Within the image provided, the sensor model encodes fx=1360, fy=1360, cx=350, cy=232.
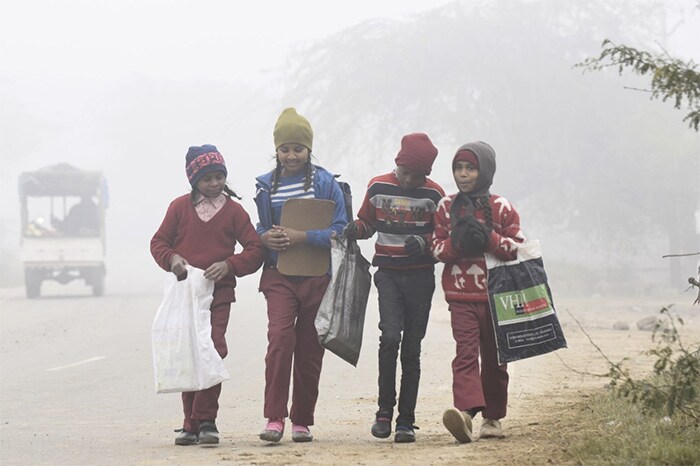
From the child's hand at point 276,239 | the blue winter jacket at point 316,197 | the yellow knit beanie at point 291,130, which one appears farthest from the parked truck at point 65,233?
the child's hand at point 276,239

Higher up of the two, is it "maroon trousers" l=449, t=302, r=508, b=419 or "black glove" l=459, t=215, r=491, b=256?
"black glove" l=459, t=215, r=491, b=256

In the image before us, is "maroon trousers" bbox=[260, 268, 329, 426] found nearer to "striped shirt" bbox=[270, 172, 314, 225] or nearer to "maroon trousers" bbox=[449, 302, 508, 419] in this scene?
"striped shirt" bbox=[270, 172, 314, 225]

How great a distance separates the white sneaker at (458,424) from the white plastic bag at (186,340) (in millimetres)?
1285

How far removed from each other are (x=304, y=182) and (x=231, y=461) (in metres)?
1.83

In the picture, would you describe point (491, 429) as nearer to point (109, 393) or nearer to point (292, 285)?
point (292, 285)

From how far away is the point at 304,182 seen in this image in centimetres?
780

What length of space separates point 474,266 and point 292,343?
3.61 ft

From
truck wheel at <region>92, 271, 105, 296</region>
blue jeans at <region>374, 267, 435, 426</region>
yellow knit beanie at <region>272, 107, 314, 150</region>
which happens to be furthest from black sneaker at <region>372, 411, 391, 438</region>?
truck wheel at <region>92, 271, 105, 296</region>

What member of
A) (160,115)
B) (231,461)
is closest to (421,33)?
(231,461)

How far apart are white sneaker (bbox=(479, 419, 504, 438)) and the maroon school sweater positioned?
61.1 inches

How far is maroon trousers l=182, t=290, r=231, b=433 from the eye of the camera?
295 inches

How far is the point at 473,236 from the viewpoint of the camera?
7.21m

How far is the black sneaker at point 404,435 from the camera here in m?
7.43

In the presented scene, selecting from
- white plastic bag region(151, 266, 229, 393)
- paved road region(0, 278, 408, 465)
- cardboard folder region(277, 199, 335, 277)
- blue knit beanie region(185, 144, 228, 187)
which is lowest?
paved road region(0, 278, 408, 465)
